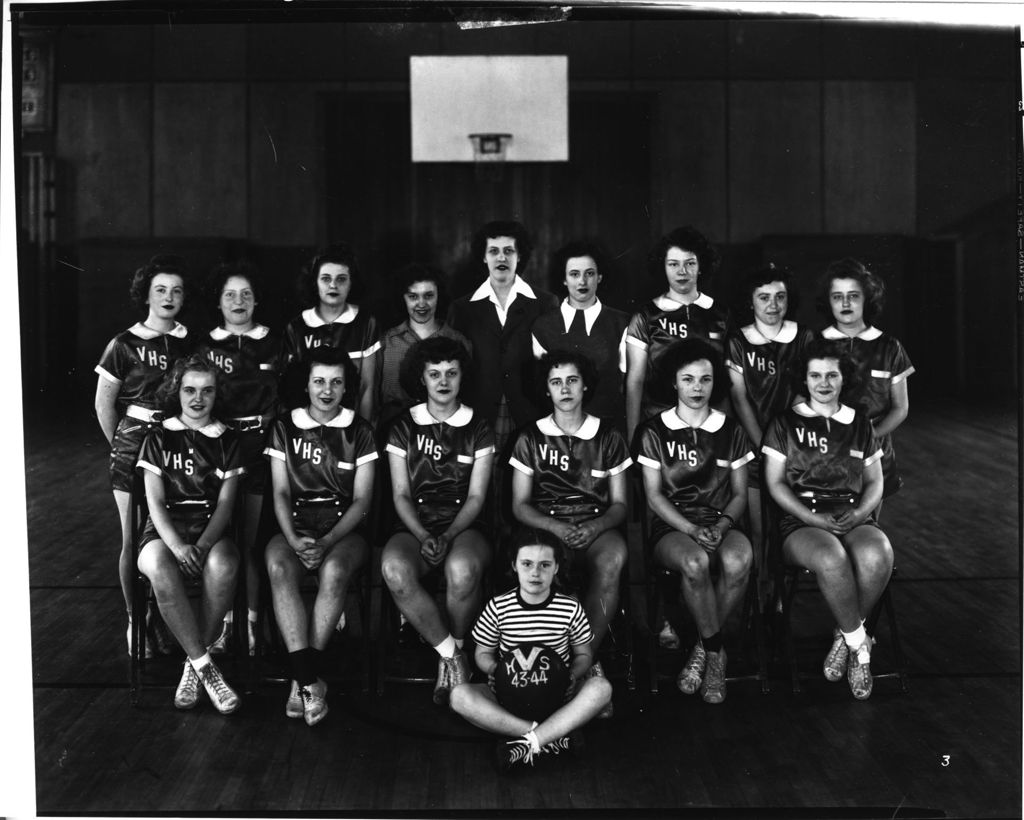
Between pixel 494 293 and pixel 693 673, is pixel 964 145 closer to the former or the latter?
pixel 494 293

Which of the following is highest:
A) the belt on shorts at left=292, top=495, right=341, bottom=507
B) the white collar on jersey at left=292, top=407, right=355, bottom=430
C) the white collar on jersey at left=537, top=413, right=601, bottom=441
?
the white collar on jersey at left=292, top=407, right=355, bottom=430

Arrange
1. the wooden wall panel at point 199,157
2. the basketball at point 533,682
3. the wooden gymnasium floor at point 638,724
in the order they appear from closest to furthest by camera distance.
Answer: the wooden gymnasium floor at point 638,724, the basketball at point 533,682, the wooden wall panel at point 199,157

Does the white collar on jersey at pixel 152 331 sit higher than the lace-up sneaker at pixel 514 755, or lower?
higher

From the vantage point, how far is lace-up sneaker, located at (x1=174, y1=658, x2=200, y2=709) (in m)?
4.62

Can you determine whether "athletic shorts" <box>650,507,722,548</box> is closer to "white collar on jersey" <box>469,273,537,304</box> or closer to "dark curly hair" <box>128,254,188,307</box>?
"white collar on jersey" <box>469,273,537,304</box>

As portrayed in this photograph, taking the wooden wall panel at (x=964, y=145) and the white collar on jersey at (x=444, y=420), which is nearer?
the wooden wall panel at (x=964, y=145)

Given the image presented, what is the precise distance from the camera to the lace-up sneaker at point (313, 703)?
4527 millimetres

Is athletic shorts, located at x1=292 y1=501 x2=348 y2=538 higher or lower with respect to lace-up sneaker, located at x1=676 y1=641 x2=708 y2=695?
higher

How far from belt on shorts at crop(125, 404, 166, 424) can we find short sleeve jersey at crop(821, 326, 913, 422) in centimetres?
281

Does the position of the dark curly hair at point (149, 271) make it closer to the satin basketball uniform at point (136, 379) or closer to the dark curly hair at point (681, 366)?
the satin basketball uniform at point (136, 379)

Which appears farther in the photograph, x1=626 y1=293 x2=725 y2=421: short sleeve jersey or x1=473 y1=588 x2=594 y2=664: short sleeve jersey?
x1=626 y1=293 x2=725 y2=421: short sleeve jersey

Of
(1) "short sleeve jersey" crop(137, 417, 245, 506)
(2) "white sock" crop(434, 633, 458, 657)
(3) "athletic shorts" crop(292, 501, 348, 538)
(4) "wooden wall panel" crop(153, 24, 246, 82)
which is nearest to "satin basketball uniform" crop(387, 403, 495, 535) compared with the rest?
(3) "athletic shorts" crop(292, 501, 348, 538)

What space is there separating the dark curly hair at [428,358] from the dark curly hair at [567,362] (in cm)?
31

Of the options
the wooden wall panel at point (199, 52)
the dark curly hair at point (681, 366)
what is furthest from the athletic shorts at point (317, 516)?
the wooden wall panel at point (199, 52)
